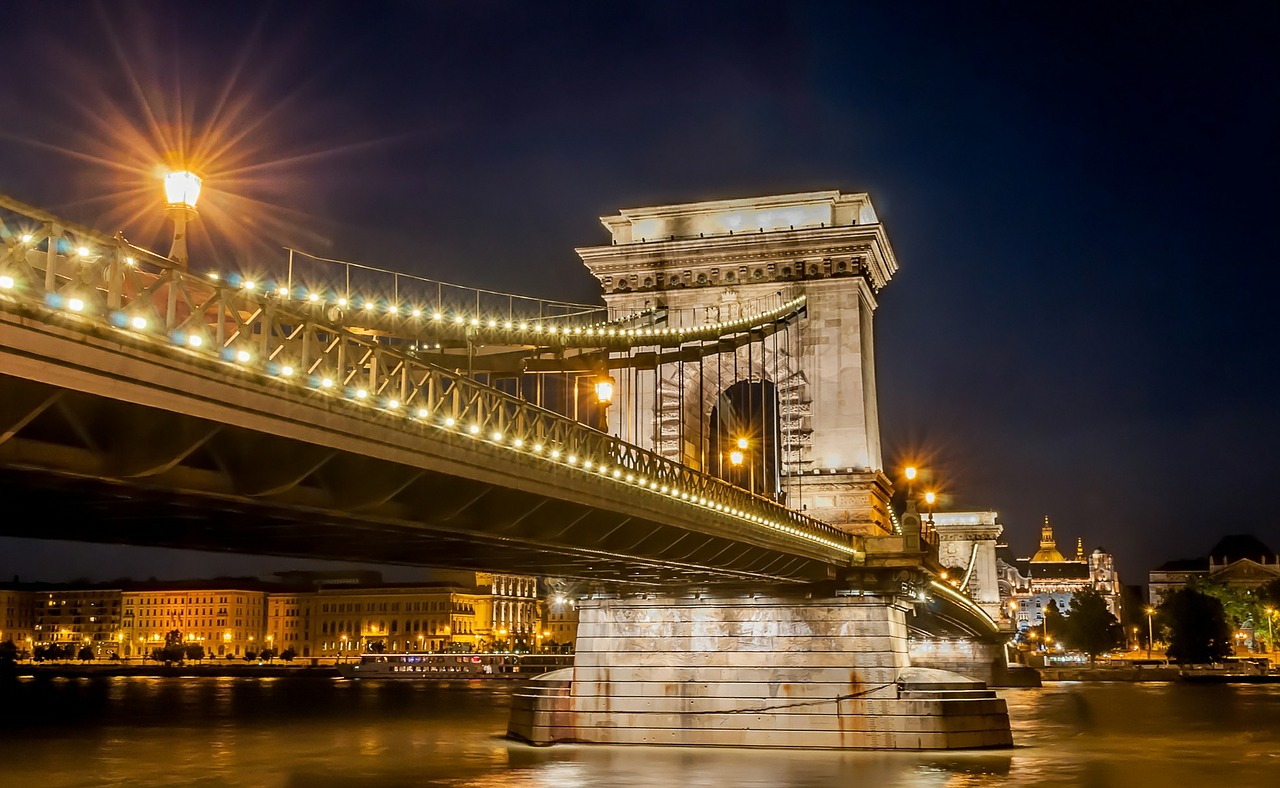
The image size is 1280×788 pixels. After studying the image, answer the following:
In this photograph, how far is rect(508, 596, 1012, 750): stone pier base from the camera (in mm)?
40812

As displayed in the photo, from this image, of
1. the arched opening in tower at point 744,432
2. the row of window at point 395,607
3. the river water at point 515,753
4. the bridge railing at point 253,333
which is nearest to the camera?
the bridge railing at point 253,333

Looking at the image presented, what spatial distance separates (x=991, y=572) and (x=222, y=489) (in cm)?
14345

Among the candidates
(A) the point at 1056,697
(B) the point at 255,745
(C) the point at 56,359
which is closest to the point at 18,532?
(C) the point at 56,359

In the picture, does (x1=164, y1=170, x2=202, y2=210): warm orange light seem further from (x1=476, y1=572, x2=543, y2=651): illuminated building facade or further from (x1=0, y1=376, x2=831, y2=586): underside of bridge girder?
(x1=476, y1=572, x2=543, y2=651): illuminated building facade

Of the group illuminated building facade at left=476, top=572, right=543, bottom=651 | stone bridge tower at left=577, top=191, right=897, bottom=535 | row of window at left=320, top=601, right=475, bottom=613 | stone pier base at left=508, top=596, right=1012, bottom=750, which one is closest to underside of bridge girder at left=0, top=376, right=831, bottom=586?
stone pier base at left=508, top=596, right=1012, bottom=750

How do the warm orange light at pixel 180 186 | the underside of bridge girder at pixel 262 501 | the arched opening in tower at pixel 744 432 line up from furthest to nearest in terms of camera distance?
the arched opening in tower at pixel 744 432 < the underside of bridge girder at pixel 262 501 < the warm orange light at pixel 180 186

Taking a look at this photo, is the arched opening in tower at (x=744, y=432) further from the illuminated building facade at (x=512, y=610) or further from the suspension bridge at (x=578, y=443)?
the illuminated building facade at (x=512, y=610)

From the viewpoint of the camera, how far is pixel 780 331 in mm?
55812

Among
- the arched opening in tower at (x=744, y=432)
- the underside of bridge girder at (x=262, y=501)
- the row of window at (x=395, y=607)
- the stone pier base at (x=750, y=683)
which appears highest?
the arched opening in tower at (x=744, y=432)

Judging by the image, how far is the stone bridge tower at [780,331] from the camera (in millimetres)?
54281

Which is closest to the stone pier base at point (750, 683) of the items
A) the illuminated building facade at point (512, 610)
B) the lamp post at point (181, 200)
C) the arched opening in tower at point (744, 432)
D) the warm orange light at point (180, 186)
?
the arched opening in tower at point (744, 432)

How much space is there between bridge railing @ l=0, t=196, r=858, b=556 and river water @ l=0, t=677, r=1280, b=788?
11.0 meters

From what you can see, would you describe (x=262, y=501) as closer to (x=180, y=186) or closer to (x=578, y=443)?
(x=180, y=186)

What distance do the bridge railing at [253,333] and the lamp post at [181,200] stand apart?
0.25 meters
